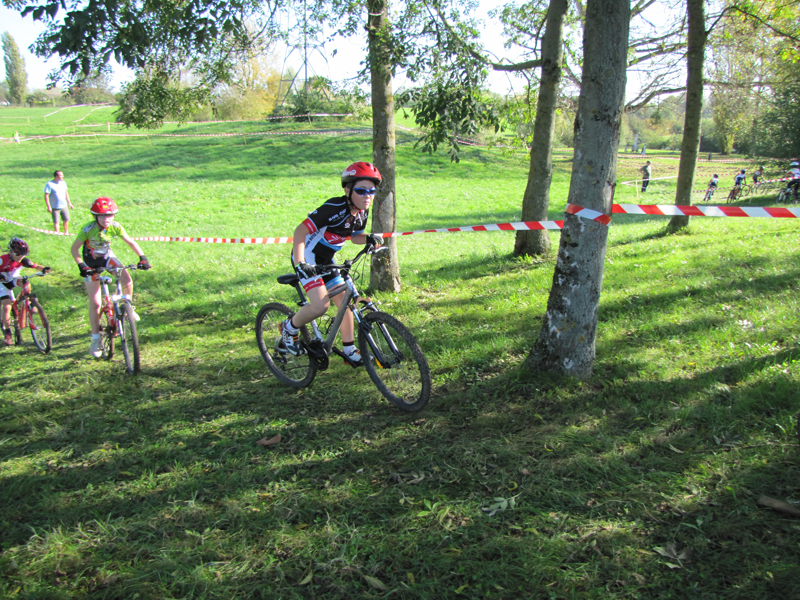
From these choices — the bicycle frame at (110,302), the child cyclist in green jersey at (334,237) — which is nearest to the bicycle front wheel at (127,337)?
the bicycle frame at (110,302)

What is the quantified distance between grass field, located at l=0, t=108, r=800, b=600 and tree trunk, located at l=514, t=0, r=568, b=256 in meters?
1.81

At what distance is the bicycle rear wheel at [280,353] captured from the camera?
5.36m

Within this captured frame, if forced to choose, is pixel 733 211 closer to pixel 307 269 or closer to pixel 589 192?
pixel 589 192

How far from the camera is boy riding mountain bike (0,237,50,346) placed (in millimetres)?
7000

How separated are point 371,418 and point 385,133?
15.5 ft

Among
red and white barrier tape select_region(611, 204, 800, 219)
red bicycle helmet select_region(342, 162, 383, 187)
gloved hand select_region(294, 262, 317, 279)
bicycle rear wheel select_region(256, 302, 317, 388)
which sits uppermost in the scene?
red bicycle helmet select_region(342, 162, 383, 187)

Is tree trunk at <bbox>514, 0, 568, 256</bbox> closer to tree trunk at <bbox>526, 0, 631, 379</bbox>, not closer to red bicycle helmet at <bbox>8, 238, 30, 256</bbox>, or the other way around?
tree trunk at <bbox>526, 0, 631, 379</bbox>

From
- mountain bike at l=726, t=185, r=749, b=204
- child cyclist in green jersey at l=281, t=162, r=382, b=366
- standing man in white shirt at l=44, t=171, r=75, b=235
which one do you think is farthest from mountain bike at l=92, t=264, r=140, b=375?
mountain bike at l=726, t=185, r=749, b=204

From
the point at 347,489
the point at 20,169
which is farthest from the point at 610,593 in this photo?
the point at 20,169

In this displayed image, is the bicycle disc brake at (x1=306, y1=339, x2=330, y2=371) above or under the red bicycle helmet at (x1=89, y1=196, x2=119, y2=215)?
under

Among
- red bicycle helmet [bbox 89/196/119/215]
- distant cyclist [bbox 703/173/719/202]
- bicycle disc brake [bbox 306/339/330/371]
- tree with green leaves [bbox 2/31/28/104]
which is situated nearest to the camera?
bicycle disc brake [bbox 306/339/330/371]

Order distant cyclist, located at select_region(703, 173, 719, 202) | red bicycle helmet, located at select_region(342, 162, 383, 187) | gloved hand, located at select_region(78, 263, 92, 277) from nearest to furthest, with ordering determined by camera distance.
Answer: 1. red bicycle helmet, located at select_region(342, 162, 383, 187)
2. gloved hand, located at select_region(78, 263, 92, 277)
3. distant cyclist, located at select_region(703, 173, 719, 202)

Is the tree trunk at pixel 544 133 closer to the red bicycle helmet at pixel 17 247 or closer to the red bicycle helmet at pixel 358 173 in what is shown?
the red bicycle helmet at pixel 358 173

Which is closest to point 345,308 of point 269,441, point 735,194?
point 269,441
